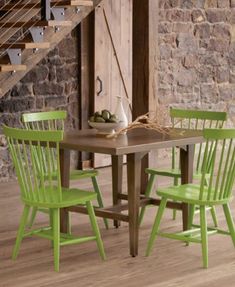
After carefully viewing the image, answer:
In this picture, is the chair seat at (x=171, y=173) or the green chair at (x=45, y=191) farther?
the chair seat at (x=171, y=173)

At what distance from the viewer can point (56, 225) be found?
15.3 ft

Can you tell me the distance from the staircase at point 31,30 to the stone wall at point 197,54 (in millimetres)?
2472

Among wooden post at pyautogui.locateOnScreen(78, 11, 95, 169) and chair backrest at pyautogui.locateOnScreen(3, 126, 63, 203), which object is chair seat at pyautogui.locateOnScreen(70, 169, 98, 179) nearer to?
chair backrest at pyautogui.locateOnScreen(3, 126, 63, 203)

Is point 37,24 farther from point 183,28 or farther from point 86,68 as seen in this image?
point 183,28

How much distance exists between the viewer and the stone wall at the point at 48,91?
7695 millimetres

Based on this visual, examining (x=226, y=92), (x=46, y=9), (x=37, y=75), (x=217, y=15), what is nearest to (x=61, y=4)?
(x=46, y=9)

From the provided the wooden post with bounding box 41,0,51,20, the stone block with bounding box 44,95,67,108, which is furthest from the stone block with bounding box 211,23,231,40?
the wooden post with bounding box 41,0,51,20

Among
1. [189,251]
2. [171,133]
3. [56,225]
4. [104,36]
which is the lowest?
Answer: [189,251]

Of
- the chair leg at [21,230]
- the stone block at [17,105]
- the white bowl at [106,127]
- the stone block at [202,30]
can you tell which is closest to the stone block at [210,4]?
the stone block at [202,30]

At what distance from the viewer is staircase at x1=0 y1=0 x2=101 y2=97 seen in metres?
6.27

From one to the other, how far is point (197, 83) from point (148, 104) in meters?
3.08

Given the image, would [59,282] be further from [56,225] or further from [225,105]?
[225,105]

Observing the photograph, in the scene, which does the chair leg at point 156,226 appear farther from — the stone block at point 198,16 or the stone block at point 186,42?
the stone block at point 198,16

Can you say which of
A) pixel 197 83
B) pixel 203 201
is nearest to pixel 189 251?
pixel 203 201
